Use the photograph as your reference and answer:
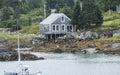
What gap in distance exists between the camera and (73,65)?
9312cm

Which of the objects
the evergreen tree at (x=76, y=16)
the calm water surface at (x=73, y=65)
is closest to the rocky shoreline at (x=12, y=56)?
the calm water surface at (x=73, y=65)

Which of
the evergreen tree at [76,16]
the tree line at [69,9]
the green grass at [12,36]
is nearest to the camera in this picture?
the tree line at [69,9]

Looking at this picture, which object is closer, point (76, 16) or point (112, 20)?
point (76, 16)

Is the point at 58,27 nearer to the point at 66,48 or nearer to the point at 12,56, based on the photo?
the point at 66,48

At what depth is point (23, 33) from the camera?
143 meters

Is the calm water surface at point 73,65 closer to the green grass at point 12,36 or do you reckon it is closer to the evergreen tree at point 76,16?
→ the evergreen tree at point 76,16

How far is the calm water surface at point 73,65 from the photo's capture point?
83.7m

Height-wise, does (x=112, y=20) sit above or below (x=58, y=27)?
above

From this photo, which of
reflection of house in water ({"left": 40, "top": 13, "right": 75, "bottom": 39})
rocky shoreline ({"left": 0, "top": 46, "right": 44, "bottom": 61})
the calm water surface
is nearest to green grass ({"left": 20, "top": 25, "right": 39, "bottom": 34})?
reflection of house in water ({"left": 40, "top": 13, "right": 75, "bottom": 39})

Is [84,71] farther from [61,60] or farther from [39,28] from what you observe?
[39,28]

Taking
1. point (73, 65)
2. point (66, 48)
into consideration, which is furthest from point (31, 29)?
point (73, 65)

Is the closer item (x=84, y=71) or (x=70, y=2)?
(x=84, y=71)

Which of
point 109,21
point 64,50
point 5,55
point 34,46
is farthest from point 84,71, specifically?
point 109,21

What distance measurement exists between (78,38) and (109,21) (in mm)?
14276
